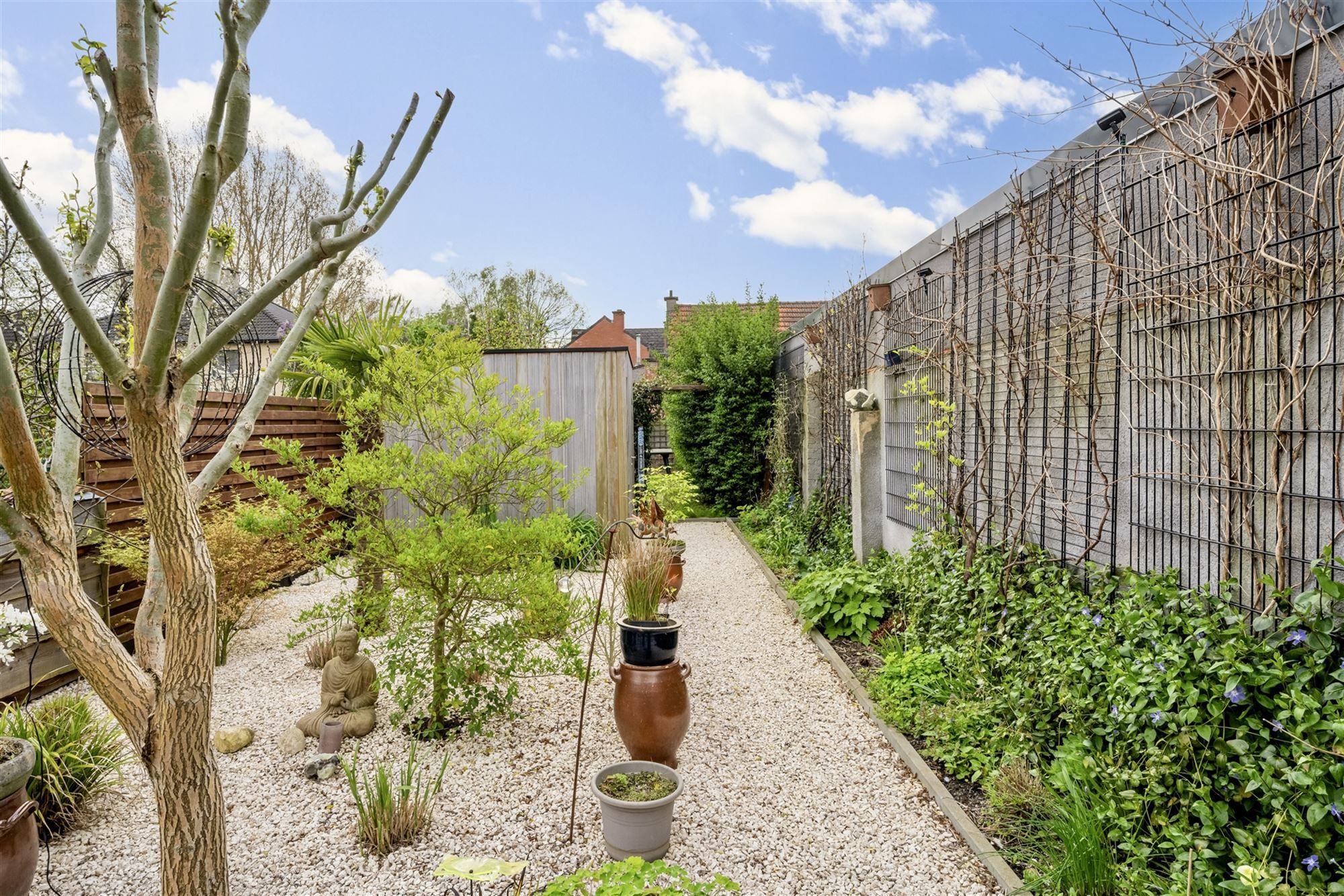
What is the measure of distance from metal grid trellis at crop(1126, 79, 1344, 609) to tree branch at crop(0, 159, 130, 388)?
3.18 m

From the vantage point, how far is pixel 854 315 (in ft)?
22.3

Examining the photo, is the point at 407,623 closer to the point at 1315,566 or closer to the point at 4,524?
the point at 4,524

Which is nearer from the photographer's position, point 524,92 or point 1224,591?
point 1224,591

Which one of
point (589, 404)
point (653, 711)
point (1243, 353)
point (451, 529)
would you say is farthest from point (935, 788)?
point (589, 404)

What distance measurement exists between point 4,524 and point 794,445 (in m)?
8.60

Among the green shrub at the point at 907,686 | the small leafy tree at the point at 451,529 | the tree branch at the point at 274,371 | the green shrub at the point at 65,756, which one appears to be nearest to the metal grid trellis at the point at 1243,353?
the green shrub at the point at 907,686

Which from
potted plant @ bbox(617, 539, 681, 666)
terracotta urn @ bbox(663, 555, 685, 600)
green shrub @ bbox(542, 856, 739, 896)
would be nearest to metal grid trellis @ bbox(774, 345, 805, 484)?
terracotta urn @ bbox(663, 555, 685, 600)

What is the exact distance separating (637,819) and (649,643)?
73cm

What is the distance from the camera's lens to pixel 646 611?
3566 millimetres

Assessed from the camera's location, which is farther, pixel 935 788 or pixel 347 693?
pixel 347 693

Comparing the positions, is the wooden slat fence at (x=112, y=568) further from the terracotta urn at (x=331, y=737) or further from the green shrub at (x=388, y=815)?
the green shrub at (x=388, y=815)

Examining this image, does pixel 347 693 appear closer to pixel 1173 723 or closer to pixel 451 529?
pixel 451 529

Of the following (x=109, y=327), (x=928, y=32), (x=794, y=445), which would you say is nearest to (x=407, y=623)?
(x=109, y=327)

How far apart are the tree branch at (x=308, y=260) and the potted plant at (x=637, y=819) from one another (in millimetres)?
1890
